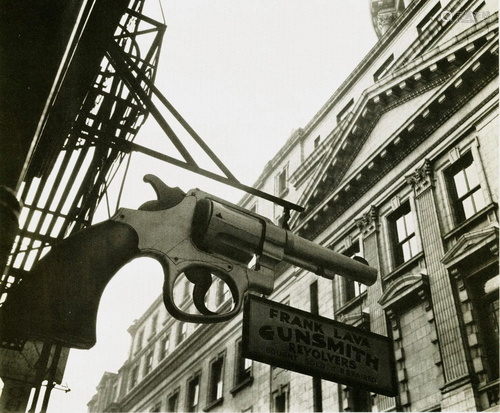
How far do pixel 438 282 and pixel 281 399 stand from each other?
28.0 feet

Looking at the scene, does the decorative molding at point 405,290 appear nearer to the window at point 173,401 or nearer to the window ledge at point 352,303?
the window ledge at point 352,303

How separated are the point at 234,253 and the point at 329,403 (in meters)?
12.8

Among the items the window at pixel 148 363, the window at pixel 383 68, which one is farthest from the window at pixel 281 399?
the window at pixel 148 363

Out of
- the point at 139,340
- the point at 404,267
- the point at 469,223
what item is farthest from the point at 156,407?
the point at 469,223

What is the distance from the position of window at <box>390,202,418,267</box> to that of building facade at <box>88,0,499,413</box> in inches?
1.7

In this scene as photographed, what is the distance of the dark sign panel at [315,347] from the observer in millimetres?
4840

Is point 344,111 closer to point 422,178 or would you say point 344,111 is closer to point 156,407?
point 422,178

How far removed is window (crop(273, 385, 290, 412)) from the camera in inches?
727

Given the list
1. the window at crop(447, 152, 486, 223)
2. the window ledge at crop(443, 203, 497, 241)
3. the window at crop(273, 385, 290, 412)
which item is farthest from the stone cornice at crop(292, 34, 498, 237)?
the window at crop(273, 385, 290, 412)

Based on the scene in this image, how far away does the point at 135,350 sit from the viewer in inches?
1554

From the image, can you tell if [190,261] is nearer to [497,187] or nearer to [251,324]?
[251,324]

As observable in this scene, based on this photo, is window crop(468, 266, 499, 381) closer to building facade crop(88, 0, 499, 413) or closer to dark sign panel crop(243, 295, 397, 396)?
building facade crop(88, 0, 499, 413)

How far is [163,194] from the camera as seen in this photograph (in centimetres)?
393

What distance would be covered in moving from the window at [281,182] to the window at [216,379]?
8.45 metres
